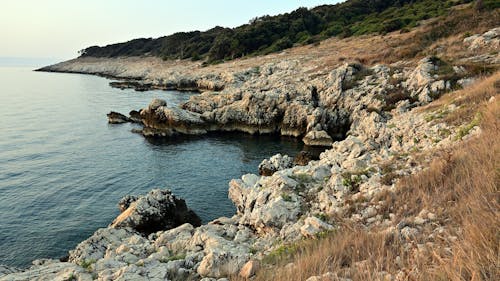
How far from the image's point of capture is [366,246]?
6.16 metres

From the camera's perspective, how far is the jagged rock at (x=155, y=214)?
1861 cm

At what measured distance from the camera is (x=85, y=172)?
3039 centimetres

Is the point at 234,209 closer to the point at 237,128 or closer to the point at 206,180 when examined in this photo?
the point at 206,180

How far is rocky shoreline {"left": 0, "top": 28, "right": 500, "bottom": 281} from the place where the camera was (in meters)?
9.45

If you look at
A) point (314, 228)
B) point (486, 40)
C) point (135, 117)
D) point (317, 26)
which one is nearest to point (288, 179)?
point (314, 228)

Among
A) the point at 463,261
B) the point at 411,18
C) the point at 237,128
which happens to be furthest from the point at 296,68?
the point at 463,261

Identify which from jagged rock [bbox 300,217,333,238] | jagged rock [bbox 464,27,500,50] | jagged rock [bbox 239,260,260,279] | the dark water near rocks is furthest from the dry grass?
jagged rock [bbox 464,27,500,50]

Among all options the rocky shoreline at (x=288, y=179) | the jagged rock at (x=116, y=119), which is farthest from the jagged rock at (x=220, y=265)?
the jagged rock at (x=116, y=119)

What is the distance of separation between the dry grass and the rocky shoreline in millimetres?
487

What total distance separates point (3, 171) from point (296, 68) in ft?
156

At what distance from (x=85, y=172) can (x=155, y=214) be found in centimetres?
1451

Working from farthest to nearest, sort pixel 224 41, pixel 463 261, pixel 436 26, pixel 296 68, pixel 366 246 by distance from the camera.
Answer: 1. pixel 224 41
2. pixel 296 68
3. pixel 436 26
4. pixel 366 246
5. pixel 463 261

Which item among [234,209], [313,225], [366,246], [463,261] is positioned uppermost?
[463,261]

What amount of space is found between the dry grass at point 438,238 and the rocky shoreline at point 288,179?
49 centimetres
